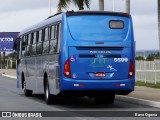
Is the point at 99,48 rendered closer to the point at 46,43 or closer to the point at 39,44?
the point at 46,43

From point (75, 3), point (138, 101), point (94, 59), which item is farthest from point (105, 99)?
point (75, 3)

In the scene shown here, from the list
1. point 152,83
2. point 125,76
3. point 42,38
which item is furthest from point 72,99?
point 152,83

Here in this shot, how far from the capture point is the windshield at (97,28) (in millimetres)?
19609

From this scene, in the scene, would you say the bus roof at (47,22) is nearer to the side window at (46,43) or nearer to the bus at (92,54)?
the bus at (92,54)

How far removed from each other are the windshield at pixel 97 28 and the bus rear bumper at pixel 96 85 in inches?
57.5

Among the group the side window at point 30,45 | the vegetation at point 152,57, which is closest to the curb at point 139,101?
the side window at point 30,45

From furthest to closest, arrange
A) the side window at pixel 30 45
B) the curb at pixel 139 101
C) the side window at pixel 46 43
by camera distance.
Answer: the side window at pixel 30 45
the side window at pixel 46 43
the curb at pixel 139 101

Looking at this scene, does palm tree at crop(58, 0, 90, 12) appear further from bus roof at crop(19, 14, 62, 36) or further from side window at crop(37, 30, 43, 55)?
side window at crop(37, 30, 43, 55)

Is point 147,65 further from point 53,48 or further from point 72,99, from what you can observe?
point 53,48

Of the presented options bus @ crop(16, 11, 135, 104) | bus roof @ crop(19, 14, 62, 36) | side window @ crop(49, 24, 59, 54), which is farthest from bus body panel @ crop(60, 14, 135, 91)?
side window @ crop(49, 24, 59, 54)

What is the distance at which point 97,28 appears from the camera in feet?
64.8

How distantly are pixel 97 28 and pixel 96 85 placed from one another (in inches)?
77.8

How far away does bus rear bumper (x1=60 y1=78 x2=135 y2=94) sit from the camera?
19219 mm

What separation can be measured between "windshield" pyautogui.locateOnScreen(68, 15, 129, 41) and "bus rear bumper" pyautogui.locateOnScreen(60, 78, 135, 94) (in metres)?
1.46
